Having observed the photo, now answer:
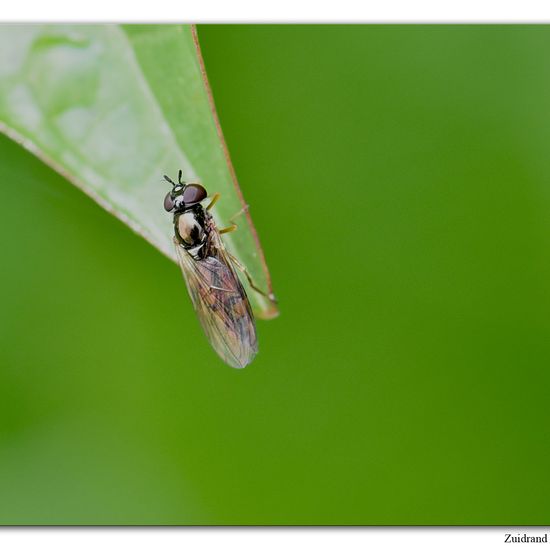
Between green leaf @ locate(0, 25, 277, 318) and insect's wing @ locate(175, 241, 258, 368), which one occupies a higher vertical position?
green leaf @ locate(0, 25, 277, 318)

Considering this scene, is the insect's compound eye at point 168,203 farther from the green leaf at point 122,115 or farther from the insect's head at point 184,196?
the green leaf at point 122,115

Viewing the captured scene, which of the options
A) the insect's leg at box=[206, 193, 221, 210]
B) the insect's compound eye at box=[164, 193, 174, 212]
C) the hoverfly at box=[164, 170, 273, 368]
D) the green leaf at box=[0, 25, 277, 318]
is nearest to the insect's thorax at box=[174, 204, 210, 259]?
the hoverfly at box=[164, 170, 273, 368]

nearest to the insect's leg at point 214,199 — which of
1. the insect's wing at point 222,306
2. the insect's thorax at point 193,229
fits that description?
the insect's thorax at point 193,229

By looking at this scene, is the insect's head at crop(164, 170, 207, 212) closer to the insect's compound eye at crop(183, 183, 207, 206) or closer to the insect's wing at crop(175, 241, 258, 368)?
the insect's compound eye at crop(183, 183, 207, 206)

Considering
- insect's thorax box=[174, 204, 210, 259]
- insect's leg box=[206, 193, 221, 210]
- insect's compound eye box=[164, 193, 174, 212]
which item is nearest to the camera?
insect's leg box=[206, 193, 221, 210]
